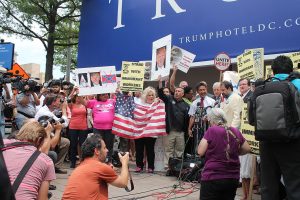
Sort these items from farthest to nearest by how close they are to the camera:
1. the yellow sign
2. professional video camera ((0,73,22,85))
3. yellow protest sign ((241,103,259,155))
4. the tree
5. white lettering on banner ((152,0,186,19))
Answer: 1. the tree
2. white lettering on banner ((152,0,186,19))
3. professional video camera ((0,73,22,85))
4. the yellow sign
5. yellow protest sign ((241,103,259,155))

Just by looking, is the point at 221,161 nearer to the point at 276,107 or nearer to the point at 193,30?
the point at 276,107

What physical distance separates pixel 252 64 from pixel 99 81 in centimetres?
359

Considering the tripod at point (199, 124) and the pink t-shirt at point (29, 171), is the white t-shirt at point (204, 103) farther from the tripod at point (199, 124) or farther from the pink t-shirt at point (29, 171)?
the pink t-shirt at point (29, 171)

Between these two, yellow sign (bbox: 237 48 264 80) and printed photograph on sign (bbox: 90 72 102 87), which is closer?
yellow sign (bbox: 237 48 264 80)

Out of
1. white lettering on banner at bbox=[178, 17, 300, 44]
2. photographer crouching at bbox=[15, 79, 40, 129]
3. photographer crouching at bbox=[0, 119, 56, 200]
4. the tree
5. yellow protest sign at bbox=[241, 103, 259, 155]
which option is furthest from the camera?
the tree

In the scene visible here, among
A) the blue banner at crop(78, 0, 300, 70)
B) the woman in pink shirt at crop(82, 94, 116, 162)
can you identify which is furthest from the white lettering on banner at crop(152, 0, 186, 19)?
the woman in pink shirt at crop(82, 94, 116, 162)

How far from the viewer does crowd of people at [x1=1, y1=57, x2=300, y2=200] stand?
11.7 ft

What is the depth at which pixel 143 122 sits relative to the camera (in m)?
8.66

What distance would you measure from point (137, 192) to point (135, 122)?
237 cm

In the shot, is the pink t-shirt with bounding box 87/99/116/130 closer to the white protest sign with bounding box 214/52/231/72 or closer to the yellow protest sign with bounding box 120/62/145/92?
the yellow protest sign with bounding box 120/62/145/92

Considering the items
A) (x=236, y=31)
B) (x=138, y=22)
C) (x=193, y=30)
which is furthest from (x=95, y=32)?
(x=236, y=31)

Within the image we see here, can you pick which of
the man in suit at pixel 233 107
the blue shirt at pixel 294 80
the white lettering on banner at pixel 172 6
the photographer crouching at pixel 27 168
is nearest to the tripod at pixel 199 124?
the man in suit at pixel 233 107

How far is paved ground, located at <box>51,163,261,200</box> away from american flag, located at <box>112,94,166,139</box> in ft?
3.34

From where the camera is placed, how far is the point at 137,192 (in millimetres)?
6625
